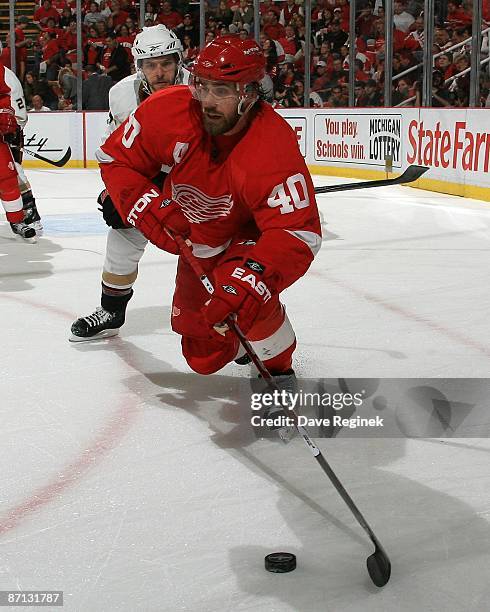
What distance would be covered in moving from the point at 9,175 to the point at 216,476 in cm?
338

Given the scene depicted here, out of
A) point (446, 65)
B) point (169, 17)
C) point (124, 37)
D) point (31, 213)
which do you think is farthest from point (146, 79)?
point (124, 37)

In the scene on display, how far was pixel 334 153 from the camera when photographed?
31.7 feet

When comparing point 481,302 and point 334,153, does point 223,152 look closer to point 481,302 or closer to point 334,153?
point 481,302

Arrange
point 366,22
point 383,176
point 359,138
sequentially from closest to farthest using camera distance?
point 383,176 < point 359,138 < point 366,22

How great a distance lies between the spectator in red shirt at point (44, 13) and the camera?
1185cm

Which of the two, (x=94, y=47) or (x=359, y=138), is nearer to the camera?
(x=359, y=138)

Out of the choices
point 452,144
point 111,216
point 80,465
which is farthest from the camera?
point 452,144

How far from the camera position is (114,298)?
324 centimetres

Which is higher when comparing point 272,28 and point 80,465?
point 272,28

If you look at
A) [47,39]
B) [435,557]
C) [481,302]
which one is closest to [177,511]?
[435,557]

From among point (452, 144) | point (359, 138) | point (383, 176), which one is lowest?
point (383, 176)

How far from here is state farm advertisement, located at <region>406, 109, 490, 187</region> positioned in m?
7.20

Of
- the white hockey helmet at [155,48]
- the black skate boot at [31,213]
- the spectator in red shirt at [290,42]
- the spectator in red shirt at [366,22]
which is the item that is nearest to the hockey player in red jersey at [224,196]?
the white hockey helmet at [155,48]

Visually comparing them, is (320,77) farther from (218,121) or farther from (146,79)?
(218,121)
